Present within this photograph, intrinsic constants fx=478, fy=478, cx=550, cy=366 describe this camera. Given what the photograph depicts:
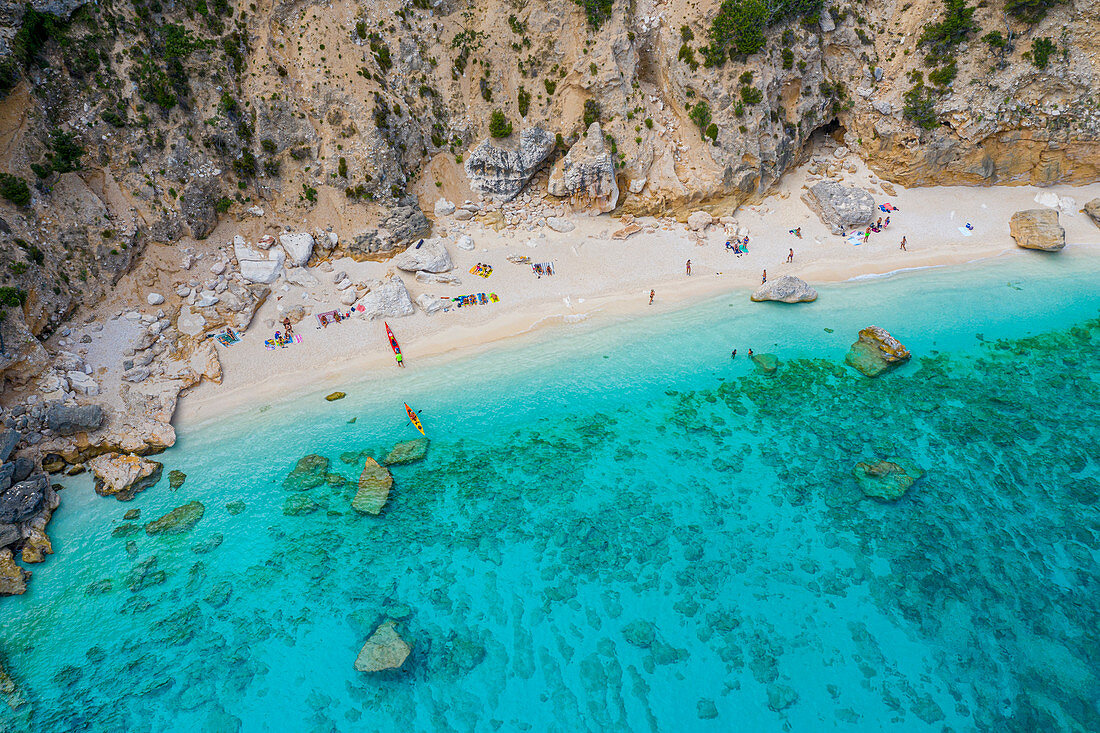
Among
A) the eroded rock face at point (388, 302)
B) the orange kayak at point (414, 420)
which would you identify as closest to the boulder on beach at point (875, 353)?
the orange kayak at point (414, 420)

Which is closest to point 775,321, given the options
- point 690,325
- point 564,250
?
point 690,325

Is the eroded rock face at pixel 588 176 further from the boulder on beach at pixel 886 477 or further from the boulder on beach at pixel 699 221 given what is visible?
the boulder on beach at pixel 886 477

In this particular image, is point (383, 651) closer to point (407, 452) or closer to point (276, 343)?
point (407, 452)

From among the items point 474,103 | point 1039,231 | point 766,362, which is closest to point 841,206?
→ point 1039,231

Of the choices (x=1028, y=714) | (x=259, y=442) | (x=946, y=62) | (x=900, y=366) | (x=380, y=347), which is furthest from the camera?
(x=946, y=62)

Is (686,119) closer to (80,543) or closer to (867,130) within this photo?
(867,130)

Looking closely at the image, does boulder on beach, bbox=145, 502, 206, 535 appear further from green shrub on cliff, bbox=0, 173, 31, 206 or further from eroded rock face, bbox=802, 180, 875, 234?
eroded rock face, bbox=802, 180, 875, 234
